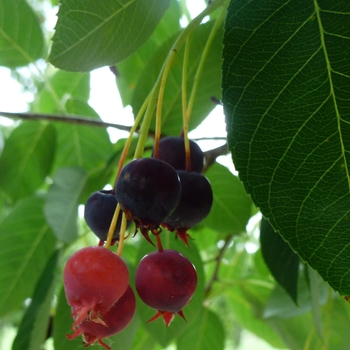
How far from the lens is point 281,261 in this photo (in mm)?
798

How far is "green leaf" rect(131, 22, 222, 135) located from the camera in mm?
841

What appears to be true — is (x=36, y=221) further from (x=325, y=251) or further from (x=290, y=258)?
(x=325, y=251)

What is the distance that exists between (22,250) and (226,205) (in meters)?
0.51

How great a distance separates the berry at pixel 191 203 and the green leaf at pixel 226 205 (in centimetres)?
53

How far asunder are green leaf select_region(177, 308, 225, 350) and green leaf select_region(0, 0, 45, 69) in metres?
0.78

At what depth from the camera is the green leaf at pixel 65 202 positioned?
0.92m

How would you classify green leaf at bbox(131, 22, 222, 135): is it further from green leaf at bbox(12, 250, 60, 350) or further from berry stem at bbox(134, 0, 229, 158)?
green leaf at bbox(12, 250, 60, 350)

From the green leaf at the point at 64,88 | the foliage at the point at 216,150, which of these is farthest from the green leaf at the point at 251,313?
the green leaf at the point at 64,88

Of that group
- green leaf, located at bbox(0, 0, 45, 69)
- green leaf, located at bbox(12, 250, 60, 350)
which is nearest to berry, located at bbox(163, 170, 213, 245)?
green leaf, located at bbox(12, 250, 60, 350)

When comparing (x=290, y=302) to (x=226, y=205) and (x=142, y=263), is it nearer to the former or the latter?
(x=226, y=205)

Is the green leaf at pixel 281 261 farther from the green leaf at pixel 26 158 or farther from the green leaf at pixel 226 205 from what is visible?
the green leaf at pixel 26 158

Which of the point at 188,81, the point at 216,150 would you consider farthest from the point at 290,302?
the point at 188,81

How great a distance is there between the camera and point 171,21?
3.47ft

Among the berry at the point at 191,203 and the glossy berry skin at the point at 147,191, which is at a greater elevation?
the glossy berry skin at the point at 147,191
